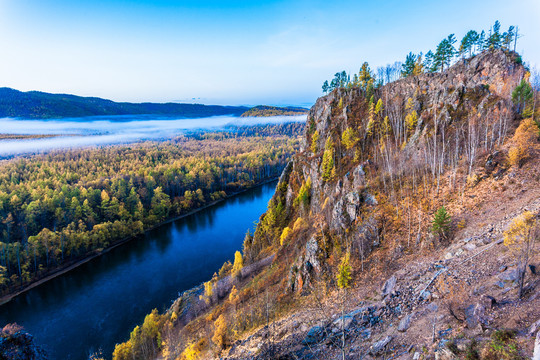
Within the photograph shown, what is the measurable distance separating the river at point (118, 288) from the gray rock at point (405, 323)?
3543 centimetres

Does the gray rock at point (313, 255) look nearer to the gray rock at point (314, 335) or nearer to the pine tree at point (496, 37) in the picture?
the gray rock at point (314, 335)

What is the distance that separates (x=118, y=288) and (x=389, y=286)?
46.4 metres

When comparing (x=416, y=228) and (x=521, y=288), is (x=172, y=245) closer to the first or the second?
(x=416, y=228)

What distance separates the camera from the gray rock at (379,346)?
40.1ft

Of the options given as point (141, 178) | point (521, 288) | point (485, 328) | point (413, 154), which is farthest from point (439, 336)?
point (141, 178)

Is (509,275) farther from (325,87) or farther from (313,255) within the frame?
(325,87)

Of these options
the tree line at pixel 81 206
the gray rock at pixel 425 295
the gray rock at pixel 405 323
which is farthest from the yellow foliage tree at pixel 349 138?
the tree line at pixel 81 206

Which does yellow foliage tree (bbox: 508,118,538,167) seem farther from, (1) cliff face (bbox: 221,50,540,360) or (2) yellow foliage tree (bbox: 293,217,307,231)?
(2) yellow foliage tree (bbox: 293,217,307,231)

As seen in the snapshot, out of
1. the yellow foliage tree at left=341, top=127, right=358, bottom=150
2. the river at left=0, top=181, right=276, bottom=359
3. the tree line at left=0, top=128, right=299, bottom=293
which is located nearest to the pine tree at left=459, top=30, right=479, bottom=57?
the yellow foliage tree at left=341, top=127, right=358, bottom=150

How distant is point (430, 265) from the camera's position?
675 inches

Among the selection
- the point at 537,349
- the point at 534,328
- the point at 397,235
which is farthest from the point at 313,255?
the point at 537,349

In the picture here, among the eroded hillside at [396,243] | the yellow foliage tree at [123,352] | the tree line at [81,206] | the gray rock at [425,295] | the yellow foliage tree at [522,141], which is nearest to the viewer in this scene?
the eroded hillside at [396,243]

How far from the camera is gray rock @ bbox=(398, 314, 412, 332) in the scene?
42.1 ft

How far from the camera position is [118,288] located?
146 ft
